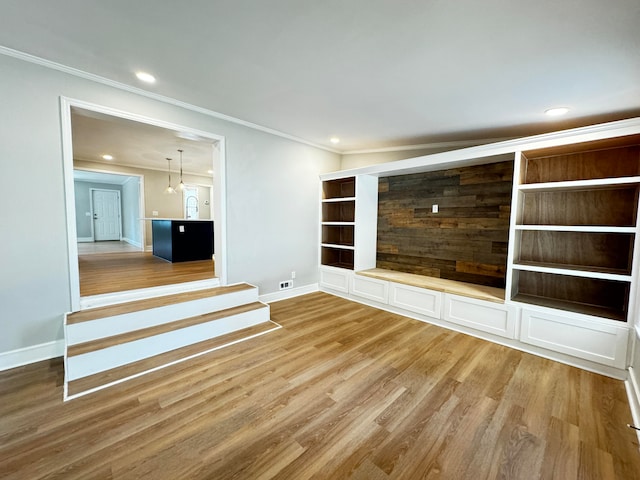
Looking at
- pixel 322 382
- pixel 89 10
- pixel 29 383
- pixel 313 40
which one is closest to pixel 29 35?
pixel 89 10

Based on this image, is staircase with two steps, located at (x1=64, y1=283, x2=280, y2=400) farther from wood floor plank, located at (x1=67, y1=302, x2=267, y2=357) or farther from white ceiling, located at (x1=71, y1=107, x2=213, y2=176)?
white ceiling, located at (x1=71, y1=107, x2=213, y2=176)

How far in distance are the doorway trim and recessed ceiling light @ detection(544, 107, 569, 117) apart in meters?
3.73

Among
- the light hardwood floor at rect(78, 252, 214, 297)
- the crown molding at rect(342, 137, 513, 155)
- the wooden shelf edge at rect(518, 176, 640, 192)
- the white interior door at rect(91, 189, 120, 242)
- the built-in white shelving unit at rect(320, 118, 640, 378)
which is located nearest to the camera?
the wooden shelf edge at rect(518, 176, 640, 192)

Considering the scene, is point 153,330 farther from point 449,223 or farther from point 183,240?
point 449,223

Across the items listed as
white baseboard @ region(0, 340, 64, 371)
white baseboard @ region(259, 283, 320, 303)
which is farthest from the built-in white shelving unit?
white baseboard @ region(0, 340, 64, 371)

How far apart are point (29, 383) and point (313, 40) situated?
11.2 feet

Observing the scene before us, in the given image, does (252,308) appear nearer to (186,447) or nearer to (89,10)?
(186,447)

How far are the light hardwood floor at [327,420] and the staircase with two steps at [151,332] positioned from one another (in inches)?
7.5

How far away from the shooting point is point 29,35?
1.94m

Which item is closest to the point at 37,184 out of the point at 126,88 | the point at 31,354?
the point at 126,88

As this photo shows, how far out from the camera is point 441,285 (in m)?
3.48

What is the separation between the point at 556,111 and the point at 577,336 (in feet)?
7.39

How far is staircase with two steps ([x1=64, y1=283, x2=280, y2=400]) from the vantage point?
2.20m

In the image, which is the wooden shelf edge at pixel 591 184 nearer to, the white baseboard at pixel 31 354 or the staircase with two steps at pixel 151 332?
the staircase with two steps at pixel 151 332
